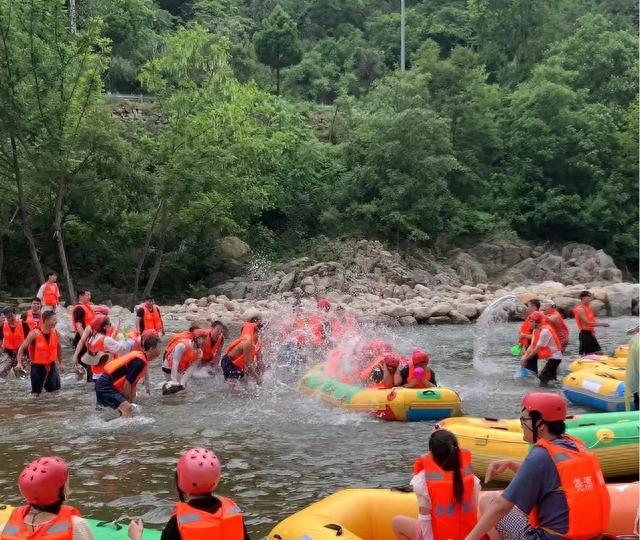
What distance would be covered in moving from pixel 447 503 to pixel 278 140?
30841mm

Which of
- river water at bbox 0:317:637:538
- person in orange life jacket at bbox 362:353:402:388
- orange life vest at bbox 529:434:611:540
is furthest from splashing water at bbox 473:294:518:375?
orange life vest at bbox 529:434:611:540

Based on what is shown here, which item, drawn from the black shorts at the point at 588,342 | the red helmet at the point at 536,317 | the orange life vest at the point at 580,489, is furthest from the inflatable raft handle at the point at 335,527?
the black shorts at the point at 588,342

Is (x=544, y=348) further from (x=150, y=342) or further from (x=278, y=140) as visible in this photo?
(x=278, y=140)

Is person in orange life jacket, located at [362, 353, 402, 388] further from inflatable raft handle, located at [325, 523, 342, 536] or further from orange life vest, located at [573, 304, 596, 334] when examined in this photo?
inflatable raft handle, located at [325, 523, 342, 536]

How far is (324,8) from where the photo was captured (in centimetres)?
5975

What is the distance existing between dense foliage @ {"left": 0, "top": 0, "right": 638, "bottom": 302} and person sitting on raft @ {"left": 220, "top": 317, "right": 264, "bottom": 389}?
49.5ft

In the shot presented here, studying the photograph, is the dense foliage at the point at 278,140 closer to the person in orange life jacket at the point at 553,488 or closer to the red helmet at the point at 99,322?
the red helmet at the point at 99,322

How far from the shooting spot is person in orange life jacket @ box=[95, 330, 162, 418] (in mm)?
9047

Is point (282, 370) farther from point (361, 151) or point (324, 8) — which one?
point (324, 8)

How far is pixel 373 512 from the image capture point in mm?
5379

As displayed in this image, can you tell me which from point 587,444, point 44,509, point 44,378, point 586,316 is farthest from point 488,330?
point 44,509

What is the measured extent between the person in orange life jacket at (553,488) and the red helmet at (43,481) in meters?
2.01

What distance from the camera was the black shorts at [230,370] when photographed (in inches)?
448

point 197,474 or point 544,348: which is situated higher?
point 197,474
